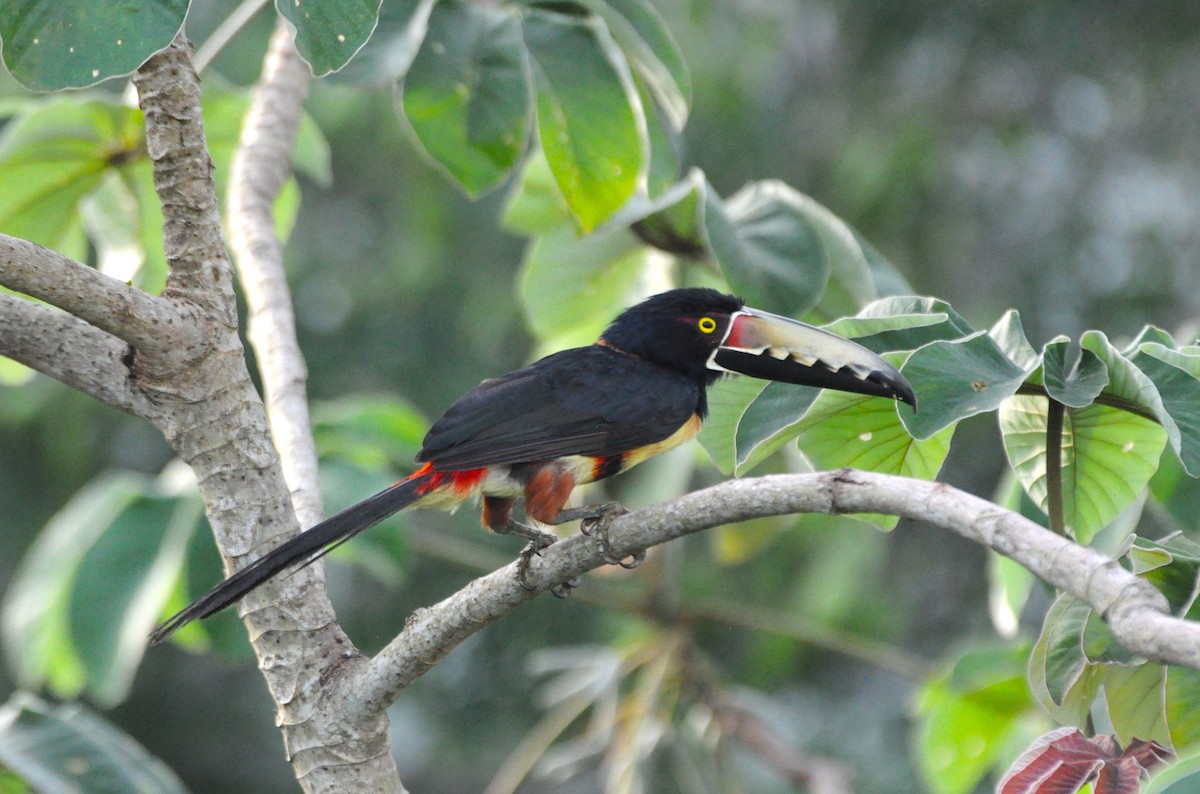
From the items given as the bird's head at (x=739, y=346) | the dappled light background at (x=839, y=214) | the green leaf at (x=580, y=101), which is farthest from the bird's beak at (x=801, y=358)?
the dappled light background at (x=839, y=214)

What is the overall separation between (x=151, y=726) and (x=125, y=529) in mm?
6759

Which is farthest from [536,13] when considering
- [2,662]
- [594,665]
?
[2,662]

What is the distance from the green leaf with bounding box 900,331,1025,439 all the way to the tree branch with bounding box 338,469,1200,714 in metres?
0.26

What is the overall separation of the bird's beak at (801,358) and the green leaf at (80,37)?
42.8 inches

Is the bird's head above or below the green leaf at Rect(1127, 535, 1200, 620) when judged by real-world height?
above

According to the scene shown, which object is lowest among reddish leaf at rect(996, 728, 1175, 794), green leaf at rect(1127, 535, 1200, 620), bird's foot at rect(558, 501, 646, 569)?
reddish leaf at rect(996, 728, 1175, 794)

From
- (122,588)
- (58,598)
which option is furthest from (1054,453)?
(58,598)

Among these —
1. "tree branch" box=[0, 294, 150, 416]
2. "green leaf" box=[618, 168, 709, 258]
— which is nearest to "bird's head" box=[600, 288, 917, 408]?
"green leaf" box=[618, 168, 709, 258]

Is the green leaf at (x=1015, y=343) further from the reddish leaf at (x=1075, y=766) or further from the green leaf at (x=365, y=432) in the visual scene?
the green leaf at (x=365, y=432)

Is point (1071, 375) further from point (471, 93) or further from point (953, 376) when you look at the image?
point (471, 93)

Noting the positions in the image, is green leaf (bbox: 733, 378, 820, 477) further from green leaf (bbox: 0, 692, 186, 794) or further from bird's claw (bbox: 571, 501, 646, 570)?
green leaf (bbox: 0, 692, 186, 794)

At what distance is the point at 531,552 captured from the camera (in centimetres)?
211

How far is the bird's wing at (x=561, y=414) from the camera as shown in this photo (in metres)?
2.60

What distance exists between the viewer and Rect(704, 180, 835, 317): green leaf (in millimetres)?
2723
